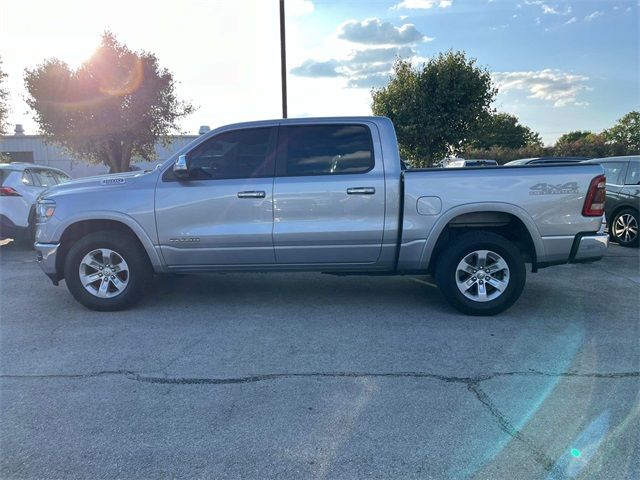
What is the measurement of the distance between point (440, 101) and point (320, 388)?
1558cm

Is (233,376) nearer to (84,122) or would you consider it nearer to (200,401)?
(200,401)

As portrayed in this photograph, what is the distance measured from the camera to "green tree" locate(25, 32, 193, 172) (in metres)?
18.8

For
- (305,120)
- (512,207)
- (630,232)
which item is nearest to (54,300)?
(305,120)

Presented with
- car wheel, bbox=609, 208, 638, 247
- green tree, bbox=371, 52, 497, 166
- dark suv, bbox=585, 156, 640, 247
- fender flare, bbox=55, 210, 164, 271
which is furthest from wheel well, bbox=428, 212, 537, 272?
green tree, bbox=371, 52, 497, 166

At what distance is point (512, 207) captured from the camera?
4766mm

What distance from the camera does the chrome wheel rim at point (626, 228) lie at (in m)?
9.04

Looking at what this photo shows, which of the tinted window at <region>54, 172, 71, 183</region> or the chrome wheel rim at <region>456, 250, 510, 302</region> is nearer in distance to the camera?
the chrome wheel rim at <region>456, 250, 510, 302</region>

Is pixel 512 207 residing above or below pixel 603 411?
above

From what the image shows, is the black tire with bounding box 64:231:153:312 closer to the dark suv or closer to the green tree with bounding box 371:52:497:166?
the dark suv

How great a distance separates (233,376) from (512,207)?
10.5 feet

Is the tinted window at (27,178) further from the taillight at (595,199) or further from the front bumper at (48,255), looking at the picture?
the taillight at (595,199)

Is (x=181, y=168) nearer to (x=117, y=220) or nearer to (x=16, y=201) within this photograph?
(x=117, y=220)

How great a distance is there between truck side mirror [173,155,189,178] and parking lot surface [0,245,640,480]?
1527mm

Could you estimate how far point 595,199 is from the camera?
471cm
